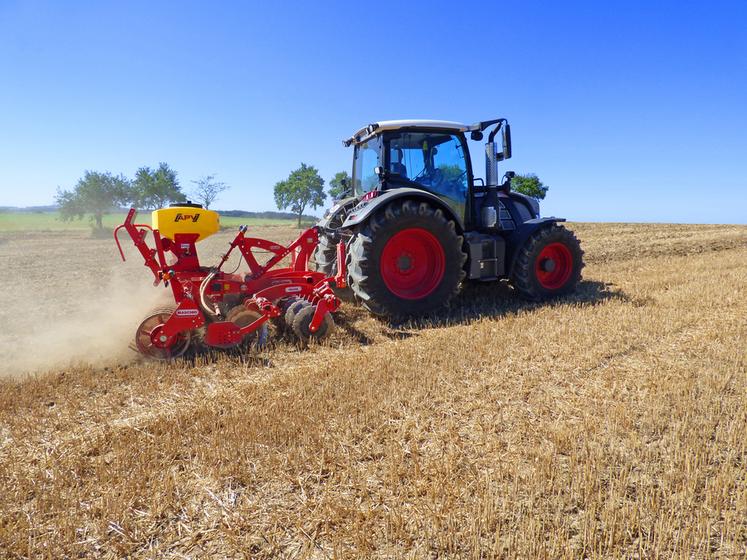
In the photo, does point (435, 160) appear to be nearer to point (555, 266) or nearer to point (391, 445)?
point (555, 266)

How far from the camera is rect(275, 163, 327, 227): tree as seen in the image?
53.8m

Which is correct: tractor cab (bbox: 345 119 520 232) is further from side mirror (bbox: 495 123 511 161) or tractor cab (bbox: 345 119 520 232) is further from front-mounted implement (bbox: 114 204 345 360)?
front-mounted implement (bbox: 114 204 345 360)

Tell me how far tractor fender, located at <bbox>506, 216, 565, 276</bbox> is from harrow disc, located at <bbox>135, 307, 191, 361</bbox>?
166 inches

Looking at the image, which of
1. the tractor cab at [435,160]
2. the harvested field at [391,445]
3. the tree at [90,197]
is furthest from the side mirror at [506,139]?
the tree at [90,197]

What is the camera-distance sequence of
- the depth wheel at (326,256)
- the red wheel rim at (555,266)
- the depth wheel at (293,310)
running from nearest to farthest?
1. the depth wheel at (293,310)
2. the red wheel rim at (555,266)
3. the depth wheel at (326,256)

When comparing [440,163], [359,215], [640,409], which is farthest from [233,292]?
[640,409]

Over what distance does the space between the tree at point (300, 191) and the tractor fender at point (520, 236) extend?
49.4 meters

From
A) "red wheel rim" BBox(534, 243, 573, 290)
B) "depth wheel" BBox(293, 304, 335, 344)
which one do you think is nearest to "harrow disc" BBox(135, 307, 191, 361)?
"depth wheel" BBox(293, 304, 335, 344)

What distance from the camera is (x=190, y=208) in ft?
15.0

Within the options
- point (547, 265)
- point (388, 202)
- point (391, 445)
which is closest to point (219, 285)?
point (388, 202)

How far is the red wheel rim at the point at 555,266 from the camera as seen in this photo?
253 inches

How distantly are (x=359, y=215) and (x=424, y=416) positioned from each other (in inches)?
111

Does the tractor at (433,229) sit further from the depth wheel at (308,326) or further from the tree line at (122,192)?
the tree line at (122,192)

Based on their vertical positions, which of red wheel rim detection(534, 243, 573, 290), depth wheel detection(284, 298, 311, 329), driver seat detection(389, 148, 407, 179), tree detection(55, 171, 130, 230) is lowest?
depth wheel detection(284, 298, 311, 329)
